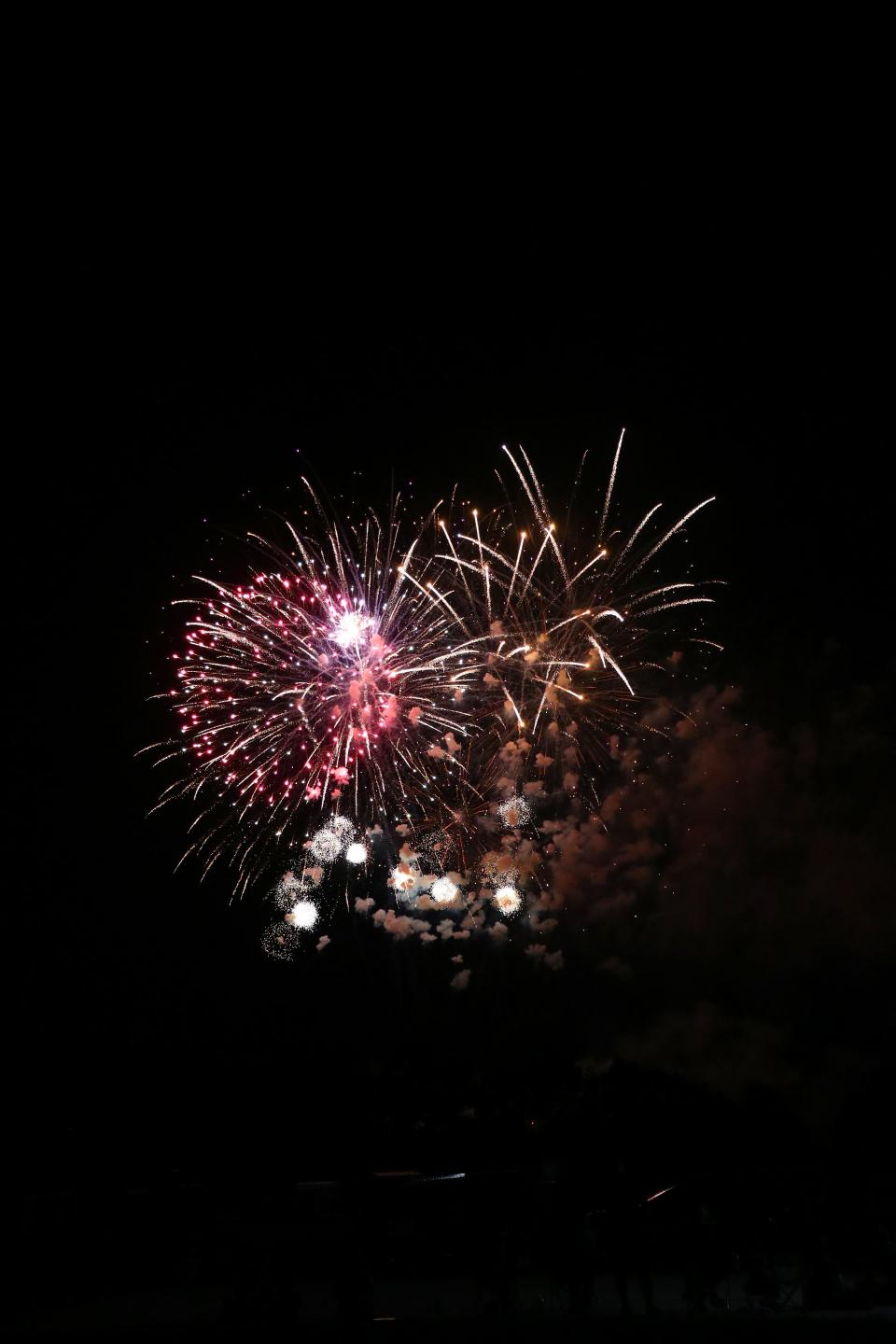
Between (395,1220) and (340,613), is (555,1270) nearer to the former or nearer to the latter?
(395,1220)

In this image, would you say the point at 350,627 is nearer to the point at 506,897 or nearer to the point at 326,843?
the point at 326,843

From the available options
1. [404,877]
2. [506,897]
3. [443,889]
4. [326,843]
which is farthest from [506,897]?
[326,843]

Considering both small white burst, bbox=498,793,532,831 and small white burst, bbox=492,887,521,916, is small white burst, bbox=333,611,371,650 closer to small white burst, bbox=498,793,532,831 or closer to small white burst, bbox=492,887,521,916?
small white burst, bbox=498,793,532,831

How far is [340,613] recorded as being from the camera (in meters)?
12.8

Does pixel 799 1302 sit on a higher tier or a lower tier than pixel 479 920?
lower

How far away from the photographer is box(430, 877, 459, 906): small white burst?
15828 mm

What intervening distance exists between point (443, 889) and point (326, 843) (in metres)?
2.27

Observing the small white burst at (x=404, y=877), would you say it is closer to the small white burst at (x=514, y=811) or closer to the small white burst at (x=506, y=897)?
the small white burst at (x=514, y=811)

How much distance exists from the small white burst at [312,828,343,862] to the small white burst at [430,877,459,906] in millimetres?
1643

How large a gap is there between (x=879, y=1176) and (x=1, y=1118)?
21347 mm

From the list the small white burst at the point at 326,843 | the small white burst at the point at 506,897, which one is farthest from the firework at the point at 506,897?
the small white burst at the point at 326,843

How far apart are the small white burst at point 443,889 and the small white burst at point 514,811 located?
1300 mm

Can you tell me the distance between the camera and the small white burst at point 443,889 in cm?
1583

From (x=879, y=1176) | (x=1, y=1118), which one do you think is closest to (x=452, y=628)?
(x=879, y=1176)
